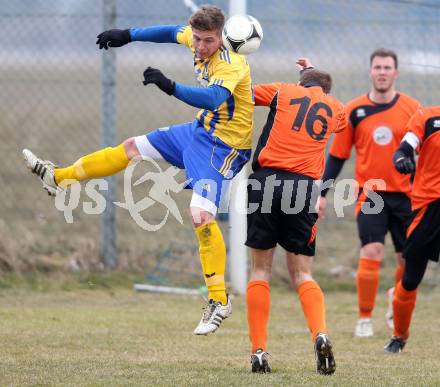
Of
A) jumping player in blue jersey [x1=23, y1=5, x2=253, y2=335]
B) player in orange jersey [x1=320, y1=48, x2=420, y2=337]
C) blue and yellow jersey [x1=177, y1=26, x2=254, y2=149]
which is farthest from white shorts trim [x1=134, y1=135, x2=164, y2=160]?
player in orange jersey [x1=320, y1=48, x2=420, y2=337]

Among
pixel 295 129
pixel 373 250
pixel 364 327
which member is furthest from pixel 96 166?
pixel 364 327

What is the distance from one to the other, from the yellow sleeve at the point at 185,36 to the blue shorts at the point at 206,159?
551mm

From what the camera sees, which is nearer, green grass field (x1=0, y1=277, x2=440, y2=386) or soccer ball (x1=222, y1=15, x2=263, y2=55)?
green grass field (x1=0, y1=277, x2=440, y2=386)

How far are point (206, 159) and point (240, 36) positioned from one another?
0.79 metres

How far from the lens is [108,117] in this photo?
1076 cm

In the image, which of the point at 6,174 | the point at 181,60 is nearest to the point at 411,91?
the point at 181,60

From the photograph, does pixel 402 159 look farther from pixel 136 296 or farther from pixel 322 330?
pixel 136 296

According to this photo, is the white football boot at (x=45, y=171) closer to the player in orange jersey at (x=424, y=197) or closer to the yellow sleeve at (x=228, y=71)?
the yellow sleeve at (x=228, y=71)

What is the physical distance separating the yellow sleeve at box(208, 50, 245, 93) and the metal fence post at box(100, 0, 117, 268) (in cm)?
465

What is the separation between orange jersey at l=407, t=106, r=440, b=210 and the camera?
690cm

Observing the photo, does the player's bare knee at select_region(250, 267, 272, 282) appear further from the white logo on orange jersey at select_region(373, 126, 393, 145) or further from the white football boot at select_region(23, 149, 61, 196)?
the white logo on orange jersey at select_region(373, 126, 393, 145)

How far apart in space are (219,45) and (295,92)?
560 mm

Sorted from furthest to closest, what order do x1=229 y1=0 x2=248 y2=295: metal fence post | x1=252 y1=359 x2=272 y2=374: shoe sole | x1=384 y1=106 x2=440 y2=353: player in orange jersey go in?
x1=229 y1=0 x2=248 y2=295: metal fence post → x1=384 y1=106 x2=440 y2=353: player in orange jersey → x1=252 y1=359 x2=272 y2=374: shoe sole

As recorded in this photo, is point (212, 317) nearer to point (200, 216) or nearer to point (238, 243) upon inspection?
point (200, 216)
